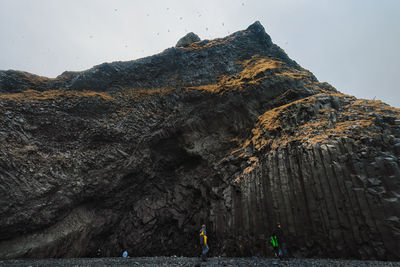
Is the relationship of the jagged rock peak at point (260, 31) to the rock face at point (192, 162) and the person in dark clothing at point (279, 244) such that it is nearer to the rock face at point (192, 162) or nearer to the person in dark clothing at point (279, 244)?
the rock face at point (192, 162)

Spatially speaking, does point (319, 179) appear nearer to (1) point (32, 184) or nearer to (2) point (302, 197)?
(2) point (302, 197)

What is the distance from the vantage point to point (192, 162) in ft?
65.6

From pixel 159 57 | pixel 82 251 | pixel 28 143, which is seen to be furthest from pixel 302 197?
pixel 159 57

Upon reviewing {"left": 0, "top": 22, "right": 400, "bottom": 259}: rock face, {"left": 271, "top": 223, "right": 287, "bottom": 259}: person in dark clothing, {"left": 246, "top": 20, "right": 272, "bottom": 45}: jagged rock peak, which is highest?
{"left": 246, "top": 20, "right": 272, "bottom": 45}: jagged rock peak

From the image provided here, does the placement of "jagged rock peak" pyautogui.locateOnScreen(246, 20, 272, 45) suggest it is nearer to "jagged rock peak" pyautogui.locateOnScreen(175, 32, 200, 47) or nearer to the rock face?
the rock face

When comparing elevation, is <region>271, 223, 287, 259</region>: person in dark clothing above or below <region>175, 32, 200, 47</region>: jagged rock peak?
below

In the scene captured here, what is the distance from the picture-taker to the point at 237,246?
12203mm

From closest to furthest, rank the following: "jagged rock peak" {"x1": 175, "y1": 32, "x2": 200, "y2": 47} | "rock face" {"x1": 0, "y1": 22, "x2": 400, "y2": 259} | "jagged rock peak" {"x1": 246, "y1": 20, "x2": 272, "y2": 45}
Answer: "rock face" {"x1": 0, "y1": 22, "x2": 400, "y2": 259} < "jagged rock peak" {"x1": 246, "y1": 20, "x2": 272, "y2": 45} < "jagged rock peak" {"x1": 175, "y1": 32, "x2": 200, "y2": 47}

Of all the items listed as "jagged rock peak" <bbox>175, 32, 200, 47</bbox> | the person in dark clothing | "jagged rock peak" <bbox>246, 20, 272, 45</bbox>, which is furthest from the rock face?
"jagged rock peak" <bbox>175, 32, 200, 47</bbox>

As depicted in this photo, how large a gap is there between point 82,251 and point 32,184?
7174 millimetres

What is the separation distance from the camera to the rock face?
9547mm

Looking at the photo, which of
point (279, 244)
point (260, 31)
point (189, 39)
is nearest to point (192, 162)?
point (279, 244)

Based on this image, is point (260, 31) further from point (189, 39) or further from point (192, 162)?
point (192, 162)

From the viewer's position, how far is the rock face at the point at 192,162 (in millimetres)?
9547
